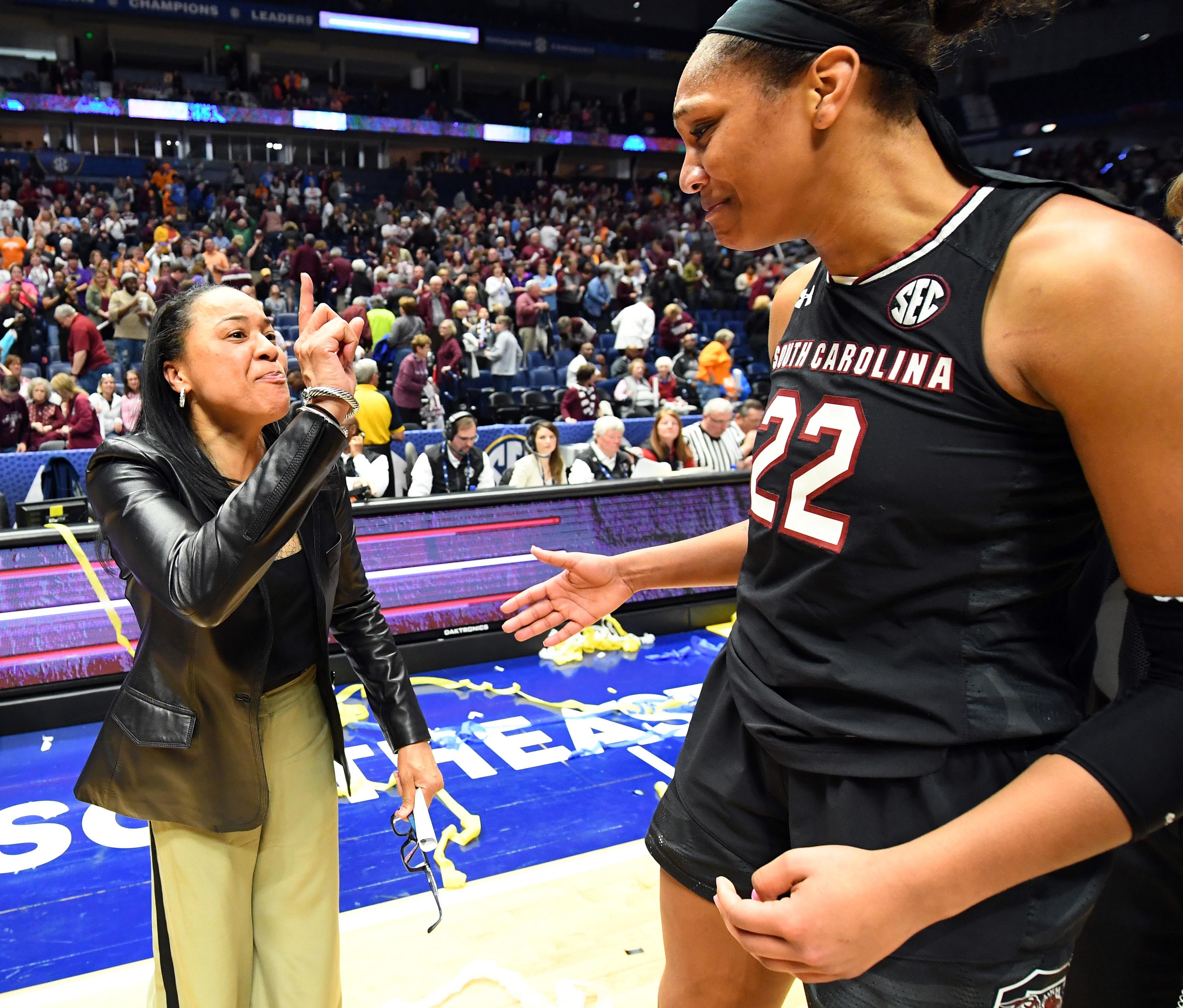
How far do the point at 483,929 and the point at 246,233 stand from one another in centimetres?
1539

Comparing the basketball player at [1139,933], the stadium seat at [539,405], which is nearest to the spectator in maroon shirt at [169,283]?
the stadium seat at [539,405]

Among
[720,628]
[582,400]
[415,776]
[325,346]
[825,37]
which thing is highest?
[825,37]

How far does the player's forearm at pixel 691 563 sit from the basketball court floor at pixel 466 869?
158cm

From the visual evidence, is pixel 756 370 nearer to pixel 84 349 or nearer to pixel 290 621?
pixel 84 349

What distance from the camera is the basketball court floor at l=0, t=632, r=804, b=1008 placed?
8.98 ft

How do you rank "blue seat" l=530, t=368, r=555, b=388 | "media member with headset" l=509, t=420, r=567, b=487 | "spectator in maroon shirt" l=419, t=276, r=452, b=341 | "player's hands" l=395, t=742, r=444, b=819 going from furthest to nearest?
1. "blue seat" l=530, t=368, r=555, b=388
2. "spectator in maroon shirt" l=419, t=276, r=452, b=341
3. "media member with headset" l=509, t=420, r=567, b=487
4. "player's hands" l=395, t=742, r=444, b=819

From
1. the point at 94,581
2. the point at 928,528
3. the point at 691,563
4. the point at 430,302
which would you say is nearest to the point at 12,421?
the point at 94,581

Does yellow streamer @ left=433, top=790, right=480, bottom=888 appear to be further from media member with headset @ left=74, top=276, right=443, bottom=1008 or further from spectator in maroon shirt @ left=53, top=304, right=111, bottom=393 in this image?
spectator in maroon shirt @ left=53, top=304, right=111, bottom=393

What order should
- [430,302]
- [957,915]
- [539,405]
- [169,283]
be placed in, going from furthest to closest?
[430,302] < [169,283] < [539,405] < [957,915]

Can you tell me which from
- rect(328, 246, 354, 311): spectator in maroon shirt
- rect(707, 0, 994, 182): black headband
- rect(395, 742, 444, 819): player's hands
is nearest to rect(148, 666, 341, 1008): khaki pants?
rect(395, 742, 444, 819): player's hands

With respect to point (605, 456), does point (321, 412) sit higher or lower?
higher

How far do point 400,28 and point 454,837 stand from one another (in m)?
27.0

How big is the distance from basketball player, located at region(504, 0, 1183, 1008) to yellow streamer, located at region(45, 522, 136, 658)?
13.5ft

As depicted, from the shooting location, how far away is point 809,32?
1097mm
